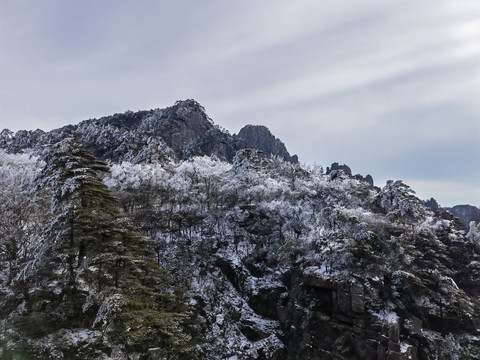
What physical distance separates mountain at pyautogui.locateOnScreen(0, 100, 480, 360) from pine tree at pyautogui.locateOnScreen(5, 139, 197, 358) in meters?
0.09

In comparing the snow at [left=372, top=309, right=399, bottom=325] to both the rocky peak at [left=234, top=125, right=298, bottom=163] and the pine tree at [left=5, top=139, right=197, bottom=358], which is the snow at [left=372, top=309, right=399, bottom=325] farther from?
the rocky peak at [left=234, top=125, right=298, bottom=163]

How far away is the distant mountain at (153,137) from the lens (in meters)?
76.7

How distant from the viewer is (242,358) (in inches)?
1025

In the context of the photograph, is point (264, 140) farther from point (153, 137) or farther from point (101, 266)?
point (101, 266)

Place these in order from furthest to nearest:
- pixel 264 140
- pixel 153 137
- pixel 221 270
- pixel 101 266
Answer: pixel 264 140
pixel 153 137
pixel 221 270
pixel 101 266

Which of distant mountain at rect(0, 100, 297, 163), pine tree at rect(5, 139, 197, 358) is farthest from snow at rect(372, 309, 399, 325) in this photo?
distant mountain at rect(0, 100, 297, 163)

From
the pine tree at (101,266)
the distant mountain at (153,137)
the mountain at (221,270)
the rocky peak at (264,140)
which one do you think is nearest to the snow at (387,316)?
the mountain at (221,270)

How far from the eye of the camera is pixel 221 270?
35719 mm

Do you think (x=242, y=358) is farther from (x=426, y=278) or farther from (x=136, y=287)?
(x=426, y=278)

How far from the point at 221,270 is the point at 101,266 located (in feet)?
65.8

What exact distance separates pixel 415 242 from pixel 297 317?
16645mm

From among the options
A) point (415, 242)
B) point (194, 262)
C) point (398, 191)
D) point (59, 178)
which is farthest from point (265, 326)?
point (398, 191)

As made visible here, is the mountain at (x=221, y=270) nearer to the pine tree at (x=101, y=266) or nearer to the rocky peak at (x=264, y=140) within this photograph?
the pine tree at (x=101, y=266)

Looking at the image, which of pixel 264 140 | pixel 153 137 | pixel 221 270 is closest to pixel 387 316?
pixel 221 270
